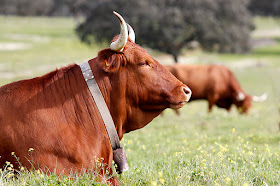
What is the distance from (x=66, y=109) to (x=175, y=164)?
1.46 metres

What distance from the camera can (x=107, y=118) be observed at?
4.14 metres

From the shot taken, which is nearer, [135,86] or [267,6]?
[135,86]

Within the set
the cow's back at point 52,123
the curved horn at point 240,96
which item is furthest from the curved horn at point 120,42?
the curved horn at point 240,96

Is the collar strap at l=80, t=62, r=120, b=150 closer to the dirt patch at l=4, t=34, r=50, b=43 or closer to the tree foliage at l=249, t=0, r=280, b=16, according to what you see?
the dirt patch at l=4, t=34, r=50, b=43

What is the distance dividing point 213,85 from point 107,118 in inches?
461

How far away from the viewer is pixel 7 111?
4.01 m

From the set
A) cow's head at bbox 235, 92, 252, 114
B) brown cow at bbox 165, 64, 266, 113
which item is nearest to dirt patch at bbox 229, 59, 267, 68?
brown cow at bbox 165, 64, 266, 113

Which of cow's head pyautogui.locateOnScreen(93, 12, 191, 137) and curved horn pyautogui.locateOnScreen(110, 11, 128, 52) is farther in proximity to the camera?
cow's head pyautogui.locateOnScreen(93, 12, 191, 137)

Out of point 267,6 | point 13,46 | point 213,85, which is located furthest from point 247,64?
point 213,85

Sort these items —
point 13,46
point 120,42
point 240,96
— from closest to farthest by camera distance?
point 120,42
point 240,96
point 13,46

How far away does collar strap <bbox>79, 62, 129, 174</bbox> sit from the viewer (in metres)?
4.14

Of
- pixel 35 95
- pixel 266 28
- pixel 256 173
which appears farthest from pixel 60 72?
pixel 266 28

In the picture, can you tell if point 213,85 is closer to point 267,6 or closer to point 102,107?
point 102,107

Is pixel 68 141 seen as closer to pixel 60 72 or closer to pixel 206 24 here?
pixel 60 72
